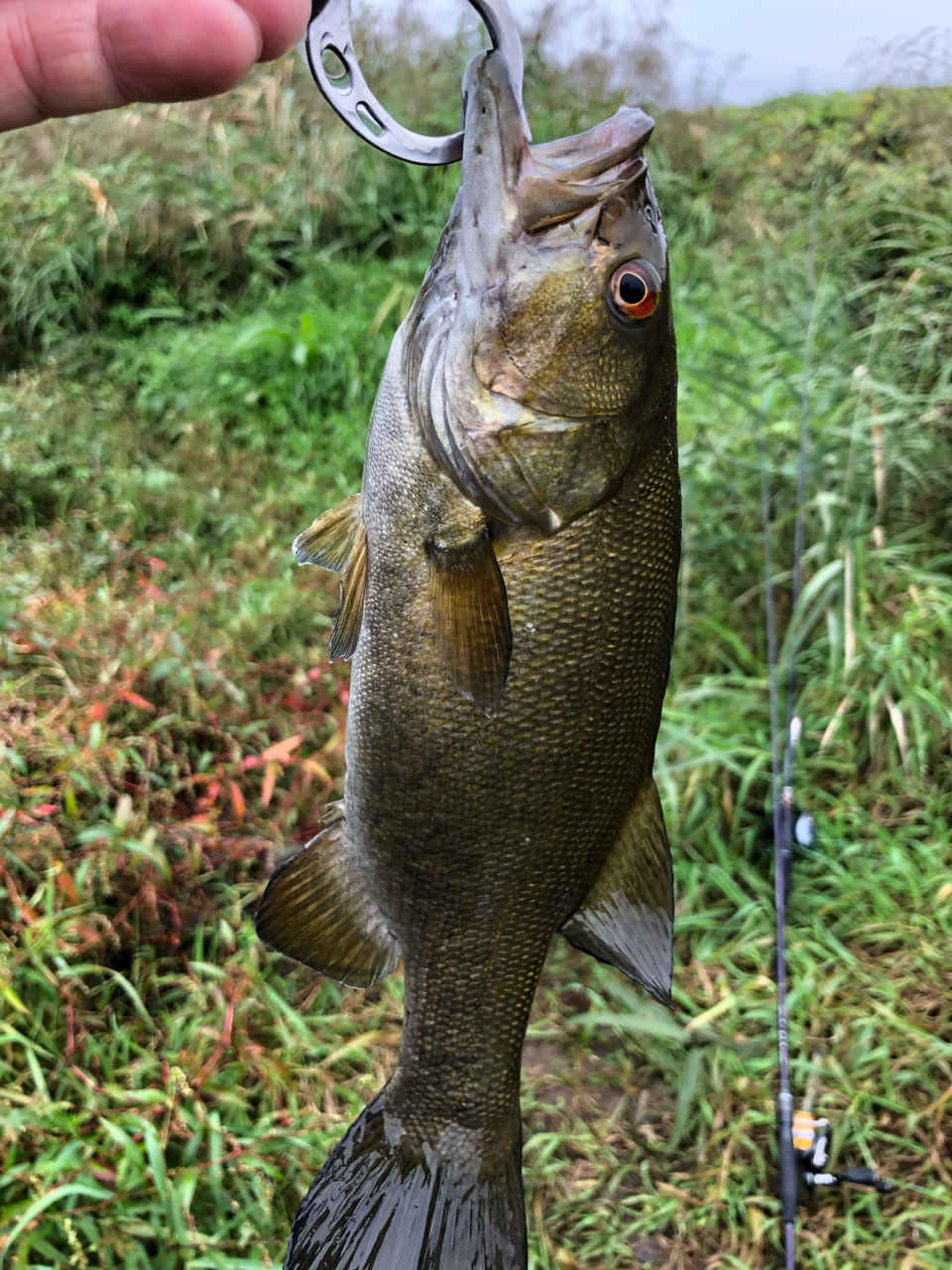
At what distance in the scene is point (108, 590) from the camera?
3359 mm

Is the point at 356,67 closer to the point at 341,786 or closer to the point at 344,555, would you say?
the point at 344,555

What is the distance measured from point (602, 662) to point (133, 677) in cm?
221

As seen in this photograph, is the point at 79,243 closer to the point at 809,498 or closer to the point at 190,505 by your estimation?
the point at 190,505

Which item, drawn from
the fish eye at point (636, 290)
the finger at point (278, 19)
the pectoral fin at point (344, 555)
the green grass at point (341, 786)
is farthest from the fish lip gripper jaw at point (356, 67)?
the green grass at point (341, 786)

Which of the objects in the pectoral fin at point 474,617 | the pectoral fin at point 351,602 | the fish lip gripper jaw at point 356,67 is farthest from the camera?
the pectoral fin at point 351,602

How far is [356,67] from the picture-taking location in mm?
→ 1012

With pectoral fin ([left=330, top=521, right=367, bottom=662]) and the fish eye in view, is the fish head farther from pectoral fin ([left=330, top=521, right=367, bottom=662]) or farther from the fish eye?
pectoral fin ([left=330, top=521, right=367, bottom=662])

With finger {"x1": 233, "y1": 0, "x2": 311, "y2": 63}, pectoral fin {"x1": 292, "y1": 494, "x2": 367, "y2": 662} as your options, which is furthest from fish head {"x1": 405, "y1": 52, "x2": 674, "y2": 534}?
finger {"x1": 233, "y1": 0, "x2": 311, "y2": 63}

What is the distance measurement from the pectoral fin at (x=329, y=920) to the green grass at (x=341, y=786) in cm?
81

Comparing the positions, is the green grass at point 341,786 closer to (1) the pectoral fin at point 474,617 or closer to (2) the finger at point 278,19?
(1) the pectoral fin at point 474,617

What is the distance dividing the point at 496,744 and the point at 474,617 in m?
0.18

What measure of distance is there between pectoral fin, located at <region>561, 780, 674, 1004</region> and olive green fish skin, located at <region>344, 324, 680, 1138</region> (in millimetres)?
31

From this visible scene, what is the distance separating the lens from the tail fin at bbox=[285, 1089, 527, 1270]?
48.1 inches

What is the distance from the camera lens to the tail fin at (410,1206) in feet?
4.01
